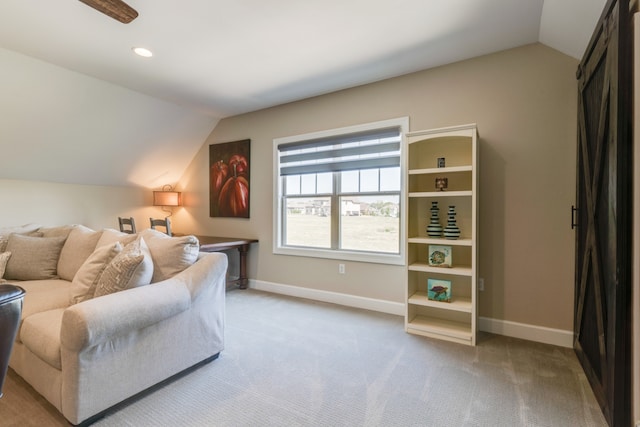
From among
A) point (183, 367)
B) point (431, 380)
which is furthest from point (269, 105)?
point (431, 380)

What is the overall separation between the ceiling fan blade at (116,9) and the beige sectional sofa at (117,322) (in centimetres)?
155

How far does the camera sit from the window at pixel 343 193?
345 cm

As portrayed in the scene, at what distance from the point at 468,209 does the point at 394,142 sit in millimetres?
1049

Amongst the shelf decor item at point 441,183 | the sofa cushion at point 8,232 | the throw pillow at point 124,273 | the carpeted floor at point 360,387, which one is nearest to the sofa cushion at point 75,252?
the sofa cushion at point 8,232

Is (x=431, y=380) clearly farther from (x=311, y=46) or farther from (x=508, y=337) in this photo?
(x=311, y=46)

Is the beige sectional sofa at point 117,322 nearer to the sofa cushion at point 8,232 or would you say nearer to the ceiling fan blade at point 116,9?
the sofa cushion at point 8,232

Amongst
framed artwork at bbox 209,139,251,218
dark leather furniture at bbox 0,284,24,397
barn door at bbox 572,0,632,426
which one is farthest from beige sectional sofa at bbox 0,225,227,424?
barn door at bbox 572,0,632,426

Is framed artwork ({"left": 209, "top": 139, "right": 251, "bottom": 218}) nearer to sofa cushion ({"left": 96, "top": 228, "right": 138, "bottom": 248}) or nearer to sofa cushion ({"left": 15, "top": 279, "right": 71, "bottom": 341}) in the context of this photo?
sofa cushion ({"left": 96, "top": 228, "right": 138, "bottom": 248})

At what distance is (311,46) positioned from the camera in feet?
8.97

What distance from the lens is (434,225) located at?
9.58 ft

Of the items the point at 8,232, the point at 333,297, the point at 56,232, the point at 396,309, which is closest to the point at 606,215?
the point at 396,309

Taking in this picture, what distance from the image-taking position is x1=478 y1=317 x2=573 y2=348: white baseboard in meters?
2.59

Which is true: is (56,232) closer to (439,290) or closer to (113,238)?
(113,238)

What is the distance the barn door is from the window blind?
5.27 ft
